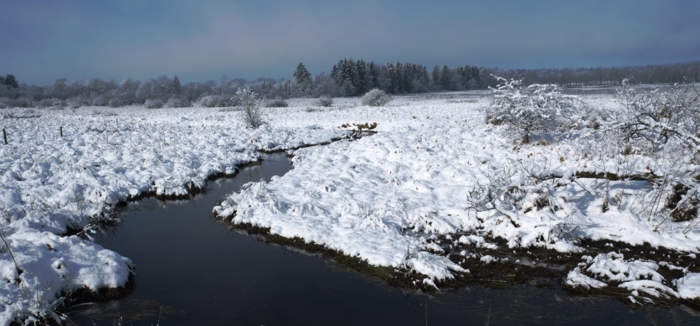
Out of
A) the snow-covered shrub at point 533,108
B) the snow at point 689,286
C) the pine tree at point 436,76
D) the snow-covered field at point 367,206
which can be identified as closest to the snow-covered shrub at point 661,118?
the snow-covered field at point 367,206

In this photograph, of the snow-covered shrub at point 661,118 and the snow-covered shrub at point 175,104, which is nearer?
the snow-covered shrub at point 661,118

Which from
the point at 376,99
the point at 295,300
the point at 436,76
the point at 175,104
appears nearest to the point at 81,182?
the point at 295,300

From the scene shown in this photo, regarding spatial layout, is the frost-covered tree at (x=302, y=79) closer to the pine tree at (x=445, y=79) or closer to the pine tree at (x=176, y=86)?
the pine tree at (x=176, y=86)

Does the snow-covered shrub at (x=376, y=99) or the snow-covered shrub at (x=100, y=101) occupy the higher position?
the snow-covered shrub at (x=100, y=101)

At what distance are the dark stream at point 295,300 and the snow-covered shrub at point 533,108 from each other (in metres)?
9.72

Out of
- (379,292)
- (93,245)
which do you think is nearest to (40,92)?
(93,245)

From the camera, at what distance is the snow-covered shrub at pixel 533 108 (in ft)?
49.4

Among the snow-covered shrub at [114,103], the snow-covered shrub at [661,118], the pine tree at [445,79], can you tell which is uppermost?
the pine tree at [445,79]

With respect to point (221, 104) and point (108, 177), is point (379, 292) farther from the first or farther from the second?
point (221, 104)

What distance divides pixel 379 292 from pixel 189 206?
802 cm

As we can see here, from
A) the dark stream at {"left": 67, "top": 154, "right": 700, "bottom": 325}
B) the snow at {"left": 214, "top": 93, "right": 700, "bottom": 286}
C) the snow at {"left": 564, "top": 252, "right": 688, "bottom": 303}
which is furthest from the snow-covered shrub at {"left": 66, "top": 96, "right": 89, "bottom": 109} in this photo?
the snow at {"left": 564, "top": 252, "right": 688, "bottom": 303}

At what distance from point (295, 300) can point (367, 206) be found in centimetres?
444

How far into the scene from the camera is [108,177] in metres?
13.8

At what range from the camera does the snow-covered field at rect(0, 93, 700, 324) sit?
7.09m
